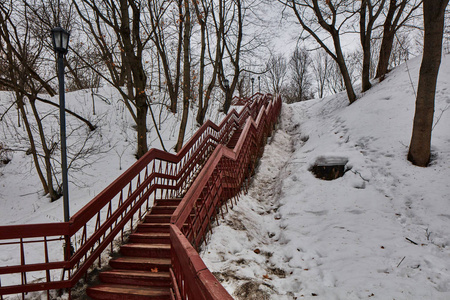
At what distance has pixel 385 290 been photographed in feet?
8.30

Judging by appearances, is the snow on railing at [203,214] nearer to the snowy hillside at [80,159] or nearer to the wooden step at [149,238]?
the wooden step at [149,238]

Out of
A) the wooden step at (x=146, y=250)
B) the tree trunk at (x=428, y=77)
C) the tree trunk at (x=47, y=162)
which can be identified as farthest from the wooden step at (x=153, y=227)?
the tree trunk at (x=47, y=162)

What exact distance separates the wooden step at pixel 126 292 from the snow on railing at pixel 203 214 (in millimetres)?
299

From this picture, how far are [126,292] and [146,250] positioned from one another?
70 cm

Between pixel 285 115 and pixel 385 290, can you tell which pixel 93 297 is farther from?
pixel 285 115

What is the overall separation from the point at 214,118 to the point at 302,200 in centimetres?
1154

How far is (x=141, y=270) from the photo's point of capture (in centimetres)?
323

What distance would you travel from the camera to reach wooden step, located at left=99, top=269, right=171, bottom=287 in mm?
2944

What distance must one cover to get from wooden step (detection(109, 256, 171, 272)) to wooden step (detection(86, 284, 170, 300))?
10.7 inches

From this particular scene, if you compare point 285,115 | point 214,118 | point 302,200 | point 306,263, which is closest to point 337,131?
point 302,200

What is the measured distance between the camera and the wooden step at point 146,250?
132 inches

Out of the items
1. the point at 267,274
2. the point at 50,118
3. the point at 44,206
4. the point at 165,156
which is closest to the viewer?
the point at 267,274

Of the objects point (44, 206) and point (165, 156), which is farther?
point (44, 206)

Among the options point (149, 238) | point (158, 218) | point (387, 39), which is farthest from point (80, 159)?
point (387, 39)
